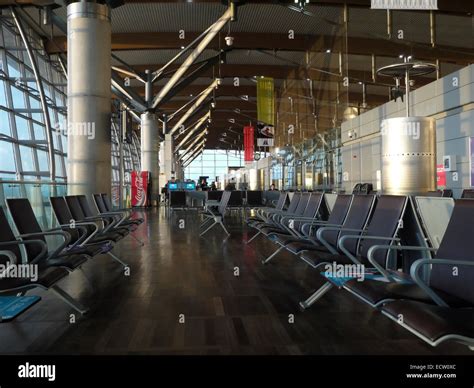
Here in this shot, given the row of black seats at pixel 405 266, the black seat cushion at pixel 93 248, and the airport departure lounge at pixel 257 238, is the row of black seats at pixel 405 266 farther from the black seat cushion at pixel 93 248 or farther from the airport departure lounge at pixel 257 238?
the black seat cushion at pixel 93 248

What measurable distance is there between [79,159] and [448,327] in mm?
8220

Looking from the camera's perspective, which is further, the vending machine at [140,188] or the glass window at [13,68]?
the vending machine at [140,188]

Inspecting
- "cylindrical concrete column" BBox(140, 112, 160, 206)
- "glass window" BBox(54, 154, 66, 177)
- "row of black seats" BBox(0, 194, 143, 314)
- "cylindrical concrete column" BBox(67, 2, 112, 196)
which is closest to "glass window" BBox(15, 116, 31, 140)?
"glass window" BBox(54, 154, 66, 177)

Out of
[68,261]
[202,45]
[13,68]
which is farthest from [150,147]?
[68,261]

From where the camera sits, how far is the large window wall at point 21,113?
14.4 meters

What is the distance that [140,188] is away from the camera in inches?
830

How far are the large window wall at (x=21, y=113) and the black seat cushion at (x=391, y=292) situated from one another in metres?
13.2

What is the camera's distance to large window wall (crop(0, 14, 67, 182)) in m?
14.4

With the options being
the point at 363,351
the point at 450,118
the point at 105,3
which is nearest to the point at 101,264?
the point at 363,351

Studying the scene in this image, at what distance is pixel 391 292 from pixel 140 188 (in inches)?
766

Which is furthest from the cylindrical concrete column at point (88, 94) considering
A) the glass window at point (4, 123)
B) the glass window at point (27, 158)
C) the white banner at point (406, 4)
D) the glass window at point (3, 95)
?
the glass window at point (27, 158)

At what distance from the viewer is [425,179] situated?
19.4 feet

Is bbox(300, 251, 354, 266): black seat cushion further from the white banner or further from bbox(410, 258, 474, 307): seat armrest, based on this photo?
the white banner

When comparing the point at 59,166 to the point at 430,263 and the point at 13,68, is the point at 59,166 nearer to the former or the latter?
the point at 13,68
